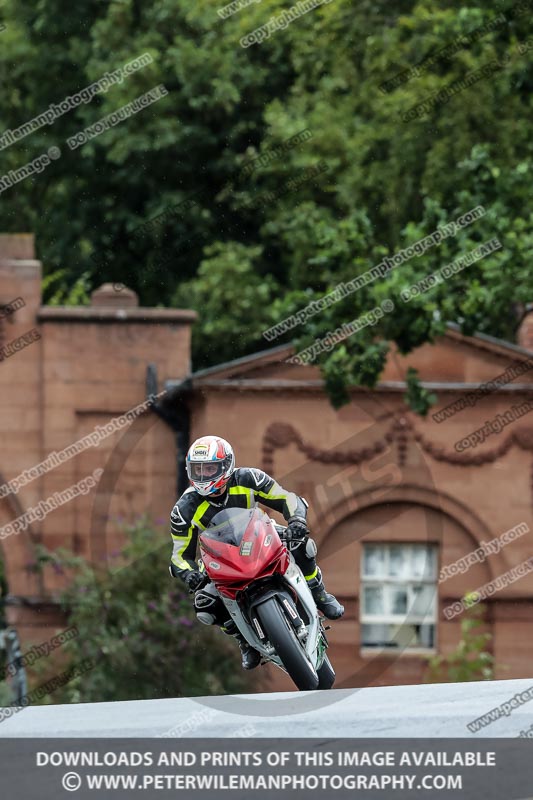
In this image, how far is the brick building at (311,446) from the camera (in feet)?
75.6

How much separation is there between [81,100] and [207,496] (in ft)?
80.2

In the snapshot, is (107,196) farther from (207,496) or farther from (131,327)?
(207,496)
